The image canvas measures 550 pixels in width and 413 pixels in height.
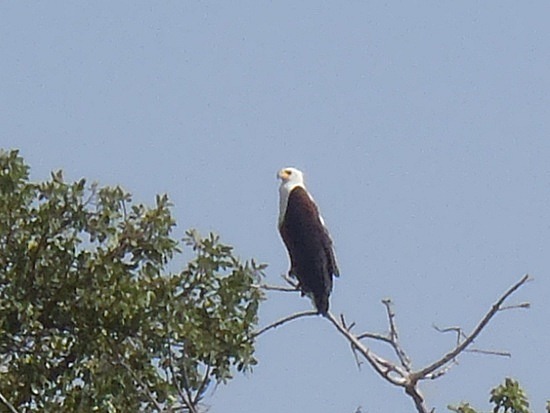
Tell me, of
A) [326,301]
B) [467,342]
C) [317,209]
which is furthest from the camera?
[317,209]

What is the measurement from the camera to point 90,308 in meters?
10.7

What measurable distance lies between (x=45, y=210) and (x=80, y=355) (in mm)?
827

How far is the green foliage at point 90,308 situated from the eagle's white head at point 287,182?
2.04 feet

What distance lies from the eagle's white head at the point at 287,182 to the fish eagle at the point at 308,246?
0.02 metres

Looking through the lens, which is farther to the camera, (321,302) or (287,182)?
(287,182)

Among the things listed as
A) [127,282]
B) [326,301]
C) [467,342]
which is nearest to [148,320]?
[127,282]

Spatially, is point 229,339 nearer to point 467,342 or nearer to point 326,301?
point 326,301

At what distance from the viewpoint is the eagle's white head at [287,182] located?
37.1ft

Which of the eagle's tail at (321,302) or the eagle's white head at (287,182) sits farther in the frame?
the eagle's white head at (287,182)

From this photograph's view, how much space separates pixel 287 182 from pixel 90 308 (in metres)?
1.53

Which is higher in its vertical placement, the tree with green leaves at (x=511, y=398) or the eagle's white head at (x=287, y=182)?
the eagle's white head at (x=287, y=182)

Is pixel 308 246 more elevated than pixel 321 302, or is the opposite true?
pixel 308 246

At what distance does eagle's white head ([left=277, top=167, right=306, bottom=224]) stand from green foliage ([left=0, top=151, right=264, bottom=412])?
2.04 feet

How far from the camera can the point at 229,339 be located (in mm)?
10852
